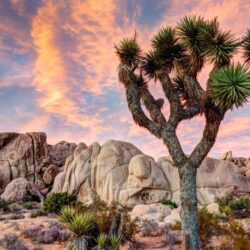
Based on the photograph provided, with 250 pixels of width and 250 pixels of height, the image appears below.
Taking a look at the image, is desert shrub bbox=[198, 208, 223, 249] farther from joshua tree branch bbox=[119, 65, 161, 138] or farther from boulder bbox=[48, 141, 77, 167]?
boulder bbox=[48, 141, 77, 167]

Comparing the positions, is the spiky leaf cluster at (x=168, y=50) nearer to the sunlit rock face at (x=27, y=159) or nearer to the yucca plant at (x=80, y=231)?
the yucca plant at (x=80, y=231)

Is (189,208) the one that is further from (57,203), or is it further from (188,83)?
(57,203)

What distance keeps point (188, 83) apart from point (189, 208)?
413 centimetres

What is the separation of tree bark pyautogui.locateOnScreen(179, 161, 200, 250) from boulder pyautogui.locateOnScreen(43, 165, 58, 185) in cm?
2840

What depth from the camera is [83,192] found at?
2895 cm

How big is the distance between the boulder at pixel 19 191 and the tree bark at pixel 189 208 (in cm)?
2389

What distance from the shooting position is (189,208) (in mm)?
10188

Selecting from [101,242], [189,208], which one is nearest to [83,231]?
[101,242]

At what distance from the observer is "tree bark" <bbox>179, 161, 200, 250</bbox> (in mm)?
9867

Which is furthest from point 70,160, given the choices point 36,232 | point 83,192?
point 36,232

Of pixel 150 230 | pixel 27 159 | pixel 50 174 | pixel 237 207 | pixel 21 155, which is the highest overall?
pixel 21 155

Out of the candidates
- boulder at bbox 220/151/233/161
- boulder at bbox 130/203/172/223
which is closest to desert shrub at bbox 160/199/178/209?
boulder at bbox 130/203/172/223

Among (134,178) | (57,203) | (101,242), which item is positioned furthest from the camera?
(134,178)

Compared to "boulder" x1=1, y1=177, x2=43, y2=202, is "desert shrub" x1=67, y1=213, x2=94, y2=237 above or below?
below
